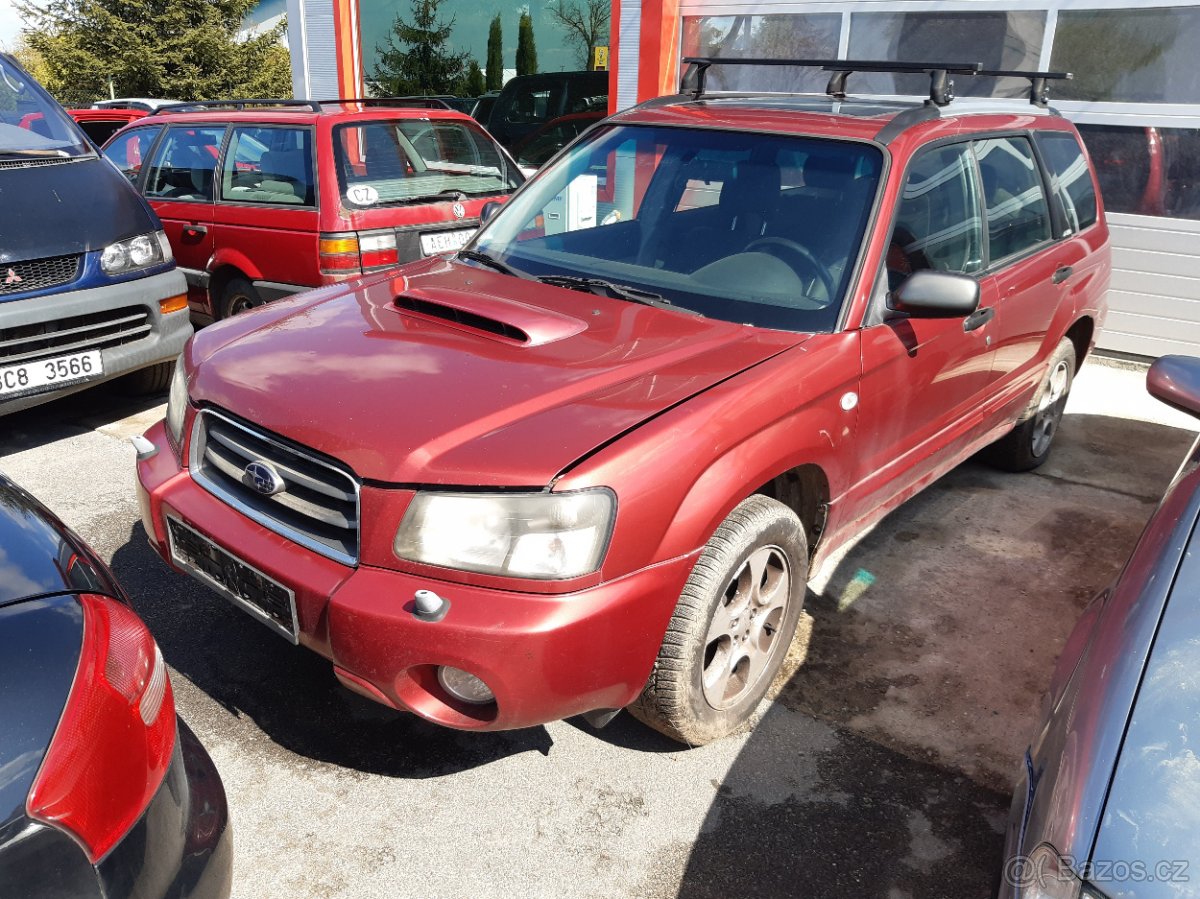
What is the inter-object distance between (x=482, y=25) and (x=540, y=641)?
469 inches

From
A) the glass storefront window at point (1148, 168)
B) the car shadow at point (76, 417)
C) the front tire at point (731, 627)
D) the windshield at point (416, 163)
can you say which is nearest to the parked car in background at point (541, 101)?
the windshield at point (416, 163)

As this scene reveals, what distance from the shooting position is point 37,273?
4645 millimetres

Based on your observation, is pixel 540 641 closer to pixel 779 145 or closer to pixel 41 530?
pixel 41 530

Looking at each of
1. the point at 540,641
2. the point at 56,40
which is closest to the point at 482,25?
the point at 540,641

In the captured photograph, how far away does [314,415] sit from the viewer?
8.16 ft

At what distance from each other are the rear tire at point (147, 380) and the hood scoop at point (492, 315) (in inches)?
124

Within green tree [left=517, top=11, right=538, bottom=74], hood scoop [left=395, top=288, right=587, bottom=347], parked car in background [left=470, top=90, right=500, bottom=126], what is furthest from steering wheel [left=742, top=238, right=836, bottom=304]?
green tree [left=517, top=11, right=538, bottom=74]

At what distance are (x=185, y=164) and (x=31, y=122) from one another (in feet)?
4.09

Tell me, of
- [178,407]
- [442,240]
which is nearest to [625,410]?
[178,407]

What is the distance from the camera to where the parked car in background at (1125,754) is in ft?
4.91

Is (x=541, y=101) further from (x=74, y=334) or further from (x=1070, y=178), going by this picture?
(x=1070, y=178)

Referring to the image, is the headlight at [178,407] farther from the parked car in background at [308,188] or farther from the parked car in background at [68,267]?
the parked car in background at [308,188]

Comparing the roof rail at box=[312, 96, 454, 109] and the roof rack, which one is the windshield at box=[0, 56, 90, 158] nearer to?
the roof rail at box=[312, 96, 454, 109]

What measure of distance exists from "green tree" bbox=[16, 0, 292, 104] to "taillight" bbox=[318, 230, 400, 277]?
21038 mm
